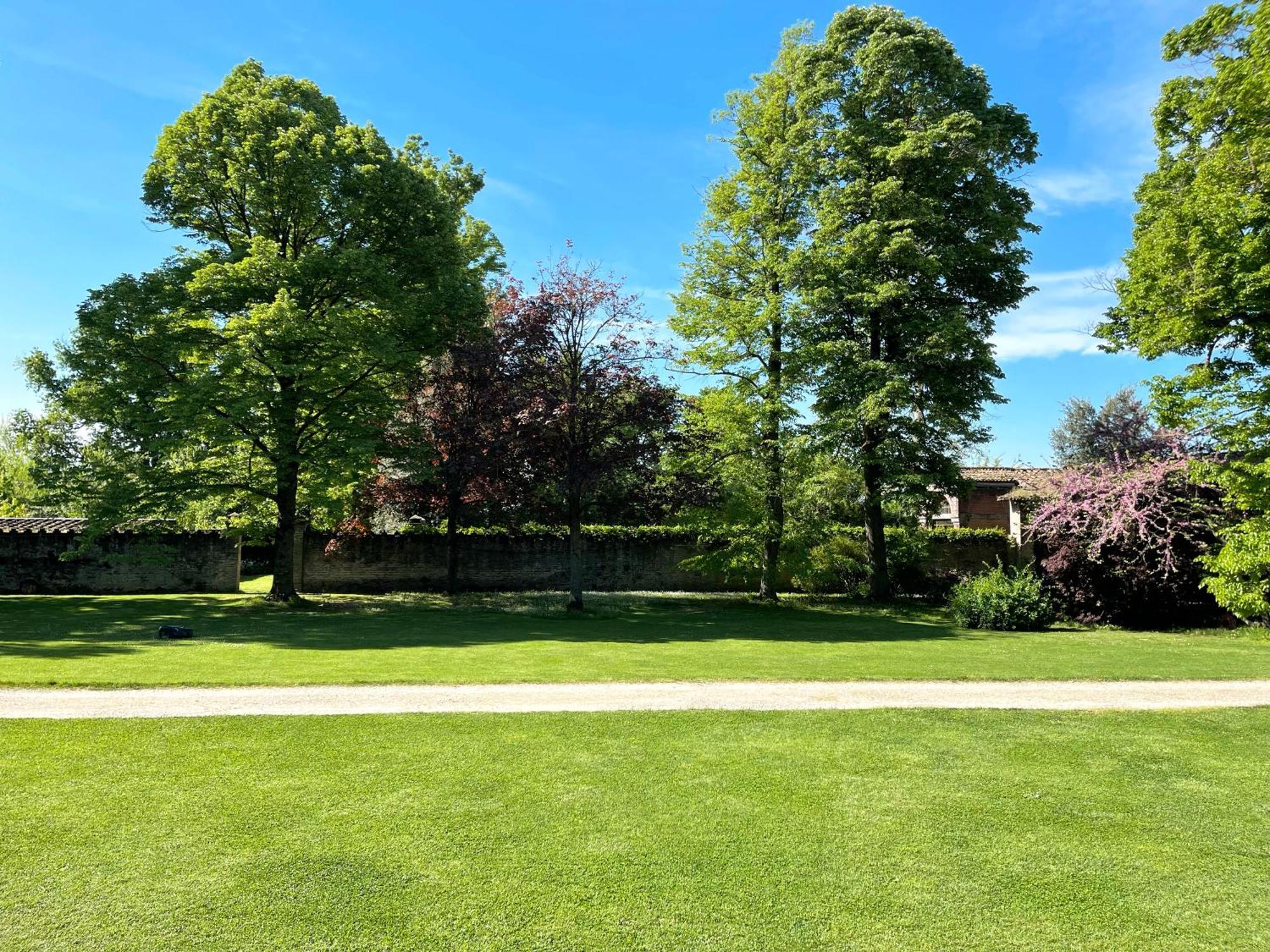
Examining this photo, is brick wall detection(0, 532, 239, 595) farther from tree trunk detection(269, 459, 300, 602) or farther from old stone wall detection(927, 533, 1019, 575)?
old stone wall detection(927, 533, 1019, 575)

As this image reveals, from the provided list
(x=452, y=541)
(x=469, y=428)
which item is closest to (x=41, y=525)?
(x=452, y=541)

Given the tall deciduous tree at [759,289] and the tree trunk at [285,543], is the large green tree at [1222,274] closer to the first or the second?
the tall deciduous tree at [759,289]

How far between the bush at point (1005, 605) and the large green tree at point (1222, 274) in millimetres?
3886

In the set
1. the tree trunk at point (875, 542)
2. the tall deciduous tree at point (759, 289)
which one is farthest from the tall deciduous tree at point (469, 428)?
the tree trunk at point (875, 542)

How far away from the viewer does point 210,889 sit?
4258 millimetres

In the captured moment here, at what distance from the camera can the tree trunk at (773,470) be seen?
23594 millimetres

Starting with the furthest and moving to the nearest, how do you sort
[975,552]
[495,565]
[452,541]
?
[975,552] → [495,565] → [452,541]

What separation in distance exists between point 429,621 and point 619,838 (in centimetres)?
1429

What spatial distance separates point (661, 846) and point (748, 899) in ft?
2.64

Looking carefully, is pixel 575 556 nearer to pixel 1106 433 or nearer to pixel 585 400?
pixel 585 400

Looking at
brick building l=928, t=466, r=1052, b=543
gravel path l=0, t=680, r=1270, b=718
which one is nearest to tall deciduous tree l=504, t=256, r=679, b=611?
gravel path l=0, t=680, r=1270, b=718

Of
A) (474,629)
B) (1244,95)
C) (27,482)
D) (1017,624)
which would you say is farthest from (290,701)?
(27,482)

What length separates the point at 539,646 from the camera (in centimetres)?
1395

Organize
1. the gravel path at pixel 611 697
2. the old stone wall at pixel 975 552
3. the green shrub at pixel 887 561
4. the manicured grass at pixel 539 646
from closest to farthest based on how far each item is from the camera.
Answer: the gravel path at pixel 611 697 → the manicured grass at pixel 539 646 → the green shrub at pixel 887 561 → the old stone wall at pixel 975 552
